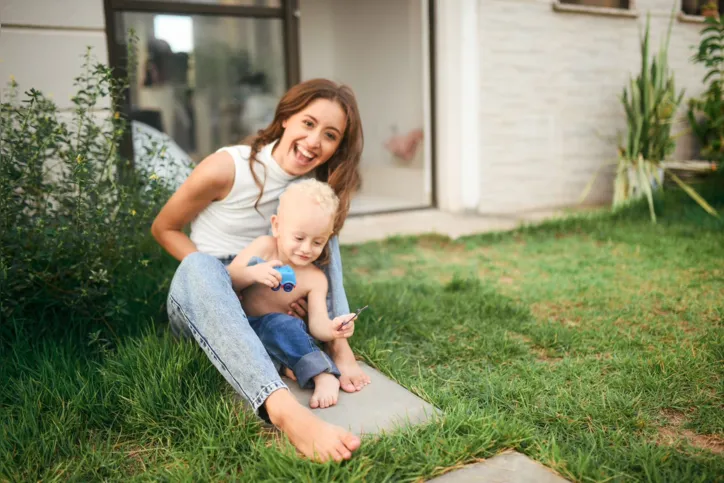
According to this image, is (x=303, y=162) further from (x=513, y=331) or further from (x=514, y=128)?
(x=514, y=128)

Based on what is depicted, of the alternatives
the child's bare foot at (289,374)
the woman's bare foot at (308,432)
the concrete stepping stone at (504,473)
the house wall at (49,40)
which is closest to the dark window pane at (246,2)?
the house wall at (49,40)

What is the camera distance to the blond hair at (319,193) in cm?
209

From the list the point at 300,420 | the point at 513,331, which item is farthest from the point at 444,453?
the point at 513,331

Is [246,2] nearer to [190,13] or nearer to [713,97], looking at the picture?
[190,13]

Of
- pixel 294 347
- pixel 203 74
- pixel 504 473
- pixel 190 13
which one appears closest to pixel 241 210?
pixel 294 347

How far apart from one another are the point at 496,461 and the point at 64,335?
1.67 meters

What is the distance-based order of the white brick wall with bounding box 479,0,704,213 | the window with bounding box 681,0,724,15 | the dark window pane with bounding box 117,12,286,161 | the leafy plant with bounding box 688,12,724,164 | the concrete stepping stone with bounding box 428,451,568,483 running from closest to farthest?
1. the concrete stepping stone with bounding box 428,451,568,483
2. the dark window pane with bounding box 117,12,286,161
3. the leafy plant with bounding box 688,12,724,164
4. the white brick wall with bounding box 479,0,704,213
5. the window with bounding box 681,0,724,15

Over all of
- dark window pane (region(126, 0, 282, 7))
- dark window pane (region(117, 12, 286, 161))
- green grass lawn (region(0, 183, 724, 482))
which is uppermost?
dark window pane (region(126, 0, 282, 7))

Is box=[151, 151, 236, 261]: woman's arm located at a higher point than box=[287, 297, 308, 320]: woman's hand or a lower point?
higher

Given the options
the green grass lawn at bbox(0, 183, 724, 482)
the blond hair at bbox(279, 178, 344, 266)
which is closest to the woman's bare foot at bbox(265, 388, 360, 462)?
the green grass lawn at bbox(0, 183, 724, 482)

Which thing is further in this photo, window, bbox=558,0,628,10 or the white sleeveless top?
window, bbox=558,0,628,10

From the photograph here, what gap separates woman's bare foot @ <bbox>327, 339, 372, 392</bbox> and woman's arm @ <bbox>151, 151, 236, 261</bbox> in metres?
0.66

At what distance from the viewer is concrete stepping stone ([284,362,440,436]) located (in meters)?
1.81

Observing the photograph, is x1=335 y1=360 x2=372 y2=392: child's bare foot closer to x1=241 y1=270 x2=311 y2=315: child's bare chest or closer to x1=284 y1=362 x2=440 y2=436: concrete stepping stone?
x1=284 y1=362 x2=440 y2=436: concrete stepping stone
